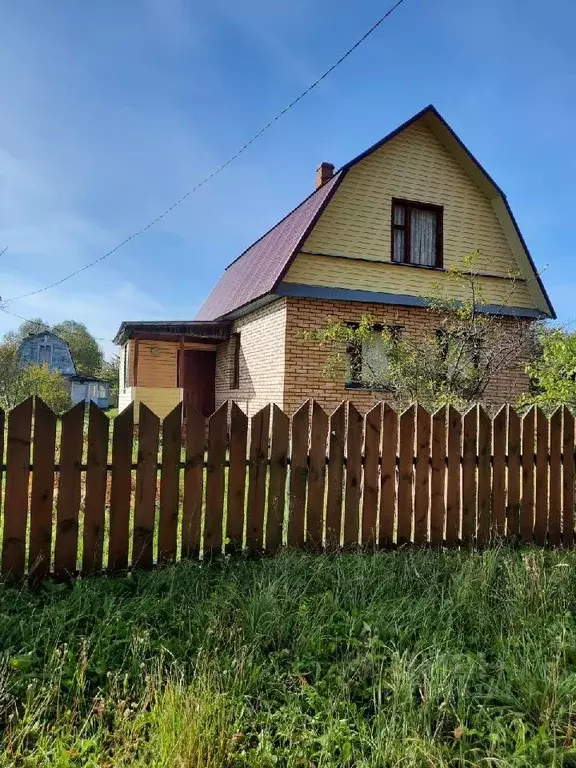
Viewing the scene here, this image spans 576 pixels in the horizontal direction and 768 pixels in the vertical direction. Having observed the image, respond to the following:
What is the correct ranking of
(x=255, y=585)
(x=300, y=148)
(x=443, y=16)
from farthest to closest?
(x=300, y=148)
(x=443, y=16)
(x=255, y=585)

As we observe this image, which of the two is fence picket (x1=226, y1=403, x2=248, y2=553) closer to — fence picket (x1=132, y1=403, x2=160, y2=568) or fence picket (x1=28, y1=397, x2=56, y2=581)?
fence picket (x1=132, y1=403, x2=160, y2=568)

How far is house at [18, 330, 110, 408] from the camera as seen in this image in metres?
41.7

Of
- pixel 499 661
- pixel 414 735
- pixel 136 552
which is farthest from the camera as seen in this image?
pixel 136 552

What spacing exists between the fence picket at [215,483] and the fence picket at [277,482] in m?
0.39

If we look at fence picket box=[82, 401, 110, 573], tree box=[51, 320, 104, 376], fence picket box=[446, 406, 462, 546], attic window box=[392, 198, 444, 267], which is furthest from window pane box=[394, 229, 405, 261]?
tree box=[51, 320, 104, 376]

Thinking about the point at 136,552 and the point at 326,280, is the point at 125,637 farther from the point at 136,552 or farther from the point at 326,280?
the point at 326,280

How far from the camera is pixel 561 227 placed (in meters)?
14.8

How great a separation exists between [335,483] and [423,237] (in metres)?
9.98

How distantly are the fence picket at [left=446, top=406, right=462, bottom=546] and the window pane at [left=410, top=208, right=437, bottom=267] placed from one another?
8.62 m

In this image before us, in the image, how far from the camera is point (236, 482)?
12.2 ft

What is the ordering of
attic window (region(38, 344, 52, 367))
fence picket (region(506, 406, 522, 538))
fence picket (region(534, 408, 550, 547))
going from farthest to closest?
attic window (region(38, 344, 52, 367)), fence picket (region(534, 408, 550, 547)), fence picket (region(506, 406, 522, 538))

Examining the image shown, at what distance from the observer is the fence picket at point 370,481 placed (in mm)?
4102

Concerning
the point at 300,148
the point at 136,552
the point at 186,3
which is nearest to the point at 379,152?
the point at 300,148

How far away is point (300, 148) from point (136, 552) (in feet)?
33.7
